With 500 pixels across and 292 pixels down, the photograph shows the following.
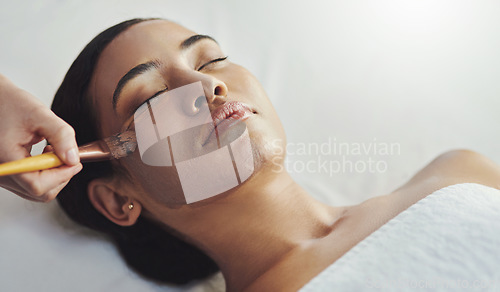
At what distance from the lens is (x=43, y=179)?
651 millimetres

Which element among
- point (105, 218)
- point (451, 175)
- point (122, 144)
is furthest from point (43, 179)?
point (451, 175)

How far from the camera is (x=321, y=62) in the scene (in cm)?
148

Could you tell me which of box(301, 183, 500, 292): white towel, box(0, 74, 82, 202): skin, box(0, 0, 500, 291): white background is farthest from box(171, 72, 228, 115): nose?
box(0, 0, 500, 291): white background

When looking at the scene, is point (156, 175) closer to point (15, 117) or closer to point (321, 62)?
point (15, 117)

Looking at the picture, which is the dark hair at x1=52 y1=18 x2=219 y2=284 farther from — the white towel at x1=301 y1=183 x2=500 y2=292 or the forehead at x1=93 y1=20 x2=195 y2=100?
the white towel at x1=301 y1=183 x2=500 y2=292

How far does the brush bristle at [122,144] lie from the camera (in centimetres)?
82

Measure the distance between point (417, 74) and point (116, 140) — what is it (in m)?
1.02

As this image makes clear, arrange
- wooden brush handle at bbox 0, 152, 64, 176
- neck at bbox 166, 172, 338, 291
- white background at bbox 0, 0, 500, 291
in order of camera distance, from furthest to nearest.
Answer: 1. white background at bbox 0, 0, 500, 291
2. neck at bbox 166, 172, 338, 291
3. wooden brush handle at bbox 0, 152, 64, 176

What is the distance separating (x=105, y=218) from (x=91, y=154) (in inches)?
13.2

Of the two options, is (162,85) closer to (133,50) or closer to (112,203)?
(133,50)

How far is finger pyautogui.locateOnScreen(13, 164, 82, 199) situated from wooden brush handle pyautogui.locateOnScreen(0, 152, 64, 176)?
1cm

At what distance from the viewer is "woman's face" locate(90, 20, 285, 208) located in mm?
864

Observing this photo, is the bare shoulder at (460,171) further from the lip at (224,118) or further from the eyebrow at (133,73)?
the eyebrow at (133,73)

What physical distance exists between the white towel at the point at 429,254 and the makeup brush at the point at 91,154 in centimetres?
42
